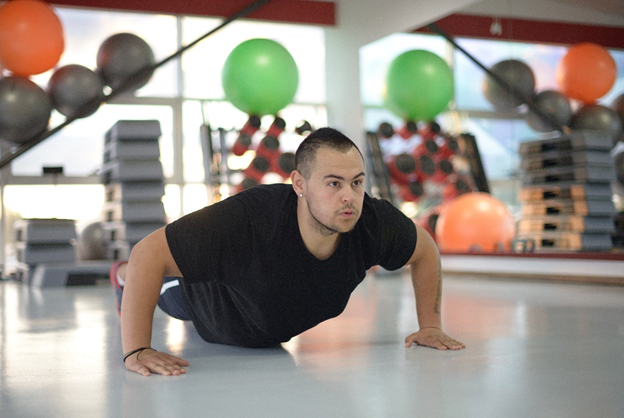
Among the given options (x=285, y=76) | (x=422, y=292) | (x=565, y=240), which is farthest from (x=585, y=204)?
(x=422, y=292)

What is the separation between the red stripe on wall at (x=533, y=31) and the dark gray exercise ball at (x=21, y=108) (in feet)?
12.4

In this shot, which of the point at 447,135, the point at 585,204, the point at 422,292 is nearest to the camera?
the point at 422,292

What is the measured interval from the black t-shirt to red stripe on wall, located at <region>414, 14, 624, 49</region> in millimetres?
3876

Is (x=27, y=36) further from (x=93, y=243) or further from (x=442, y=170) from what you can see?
(x=442, y=170)

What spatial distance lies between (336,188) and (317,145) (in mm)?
133

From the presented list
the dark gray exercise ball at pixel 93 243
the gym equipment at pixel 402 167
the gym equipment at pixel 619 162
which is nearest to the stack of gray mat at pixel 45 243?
the dark gray exercise ball at pixel 93 243

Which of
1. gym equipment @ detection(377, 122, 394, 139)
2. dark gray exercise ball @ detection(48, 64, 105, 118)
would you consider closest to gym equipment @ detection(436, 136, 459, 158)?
gym equipment @ detection(377, 122, 394, 139)

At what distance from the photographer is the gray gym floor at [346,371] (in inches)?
57.2

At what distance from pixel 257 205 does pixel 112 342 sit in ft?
3.05

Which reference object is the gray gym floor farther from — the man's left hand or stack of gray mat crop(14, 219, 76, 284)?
stack of gray mat crop(14, 219, 76, 284)

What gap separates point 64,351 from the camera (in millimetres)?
2268

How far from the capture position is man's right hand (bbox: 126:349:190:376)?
1.79 m

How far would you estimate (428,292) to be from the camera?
2.20m

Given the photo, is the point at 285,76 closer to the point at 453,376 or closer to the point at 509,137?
the point at 509,137
